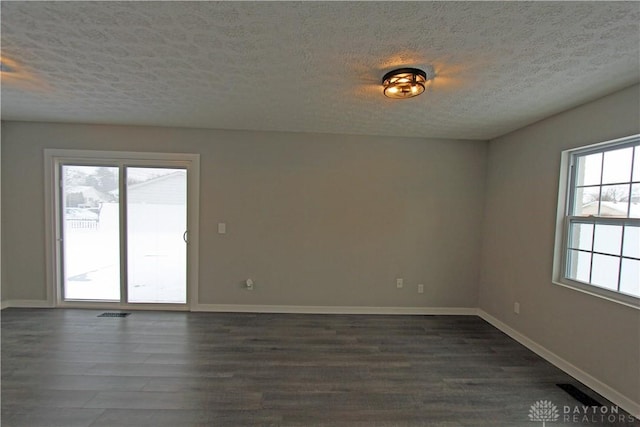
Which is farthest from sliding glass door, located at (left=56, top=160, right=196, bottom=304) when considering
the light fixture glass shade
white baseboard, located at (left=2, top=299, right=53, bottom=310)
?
the light fixture glass shade

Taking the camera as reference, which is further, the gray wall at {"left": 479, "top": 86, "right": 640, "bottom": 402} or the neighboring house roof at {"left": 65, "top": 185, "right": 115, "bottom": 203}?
the neighboring house roof at {"left": 65, "top": 185, "right": 115, "bottom": 203}

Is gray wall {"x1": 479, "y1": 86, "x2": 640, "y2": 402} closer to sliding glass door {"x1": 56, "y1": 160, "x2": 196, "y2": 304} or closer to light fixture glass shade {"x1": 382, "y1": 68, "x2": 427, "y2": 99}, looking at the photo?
light fixture glass shade {"x1": 382, "y1": 68, "x2": 427, "y2": 99}

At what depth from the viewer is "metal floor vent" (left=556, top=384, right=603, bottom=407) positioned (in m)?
2.08

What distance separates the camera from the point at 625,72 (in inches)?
73.2

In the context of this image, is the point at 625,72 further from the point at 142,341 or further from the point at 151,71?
the point at 142,341

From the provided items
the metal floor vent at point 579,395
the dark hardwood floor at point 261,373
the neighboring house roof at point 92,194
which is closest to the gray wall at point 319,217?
the neighboring house roof at point 92,194

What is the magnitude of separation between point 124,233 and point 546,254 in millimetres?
4905

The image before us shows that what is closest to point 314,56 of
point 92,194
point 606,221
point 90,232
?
point 606,221

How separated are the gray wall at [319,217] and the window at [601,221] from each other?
1.20 m

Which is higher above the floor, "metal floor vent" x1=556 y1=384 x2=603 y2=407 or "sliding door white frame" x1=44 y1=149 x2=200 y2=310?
"sliding door white frame" x1=44 y1=149 x2=200 y2=310

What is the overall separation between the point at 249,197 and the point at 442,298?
2.97m

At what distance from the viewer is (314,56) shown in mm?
1765

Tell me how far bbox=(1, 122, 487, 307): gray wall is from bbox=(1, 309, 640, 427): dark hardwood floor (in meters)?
0.53

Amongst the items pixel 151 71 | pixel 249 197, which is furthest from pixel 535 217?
pixel 151 71
